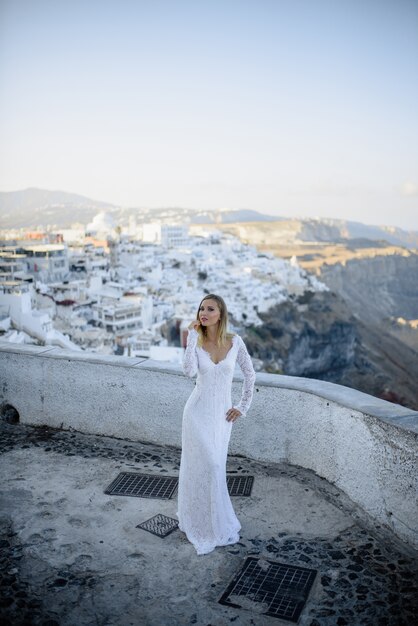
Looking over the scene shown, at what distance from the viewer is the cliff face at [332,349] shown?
55656mm

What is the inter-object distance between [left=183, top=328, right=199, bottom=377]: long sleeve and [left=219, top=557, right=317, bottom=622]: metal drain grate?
1115mm

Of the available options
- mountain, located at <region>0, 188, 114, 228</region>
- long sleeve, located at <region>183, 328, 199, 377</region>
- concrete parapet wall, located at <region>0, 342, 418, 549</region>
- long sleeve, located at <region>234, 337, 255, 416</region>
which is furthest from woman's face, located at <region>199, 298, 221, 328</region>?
mountain, located at <region>0, 188, 114, 228</region>

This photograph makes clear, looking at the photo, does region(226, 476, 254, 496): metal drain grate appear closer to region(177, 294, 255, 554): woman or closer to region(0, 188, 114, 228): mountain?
region(177, 294, 255, 554): woman

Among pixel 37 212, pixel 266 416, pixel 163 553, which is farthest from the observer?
pixel 37 212

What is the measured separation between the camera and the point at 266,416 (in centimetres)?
425

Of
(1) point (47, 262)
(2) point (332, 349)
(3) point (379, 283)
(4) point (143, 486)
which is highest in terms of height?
(4) point (143, 486)

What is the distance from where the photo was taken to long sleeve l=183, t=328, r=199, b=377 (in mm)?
3313

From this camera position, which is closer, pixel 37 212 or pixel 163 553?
pixel 163 553

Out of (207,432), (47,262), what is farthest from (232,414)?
(47,262)

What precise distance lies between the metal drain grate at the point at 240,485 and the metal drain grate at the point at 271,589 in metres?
0.79

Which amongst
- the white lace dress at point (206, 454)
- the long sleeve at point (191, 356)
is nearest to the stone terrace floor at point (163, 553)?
the white lace dress at point (206, 454)

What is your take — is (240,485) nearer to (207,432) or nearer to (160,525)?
(160,525)

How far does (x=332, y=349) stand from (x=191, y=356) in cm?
6424

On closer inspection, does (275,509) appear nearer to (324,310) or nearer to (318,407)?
(318,407)
